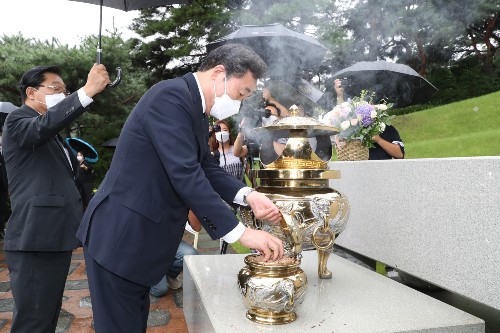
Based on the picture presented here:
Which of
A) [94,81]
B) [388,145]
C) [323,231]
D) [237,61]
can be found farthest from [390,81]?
[94,81]

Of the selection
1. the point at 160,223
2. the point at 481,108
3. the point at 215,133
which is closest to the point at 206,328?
the point at 160,223

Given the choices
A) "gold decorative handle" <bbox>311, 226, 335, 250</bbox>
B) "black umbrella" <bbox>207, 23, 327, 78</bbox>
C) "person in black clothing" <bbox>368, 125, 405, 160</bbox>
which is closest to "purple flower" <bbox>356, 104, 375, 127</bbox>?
"person in black clothing" <bbox>368, 125, 405, 160</bbox>

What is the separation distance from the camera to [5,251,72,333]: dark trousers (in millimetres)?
2316

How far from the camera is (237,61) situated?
181 centimetres

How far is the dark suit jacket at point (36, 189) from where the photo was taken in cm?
234

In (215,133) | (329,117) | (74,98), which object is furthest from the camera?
(215,133)

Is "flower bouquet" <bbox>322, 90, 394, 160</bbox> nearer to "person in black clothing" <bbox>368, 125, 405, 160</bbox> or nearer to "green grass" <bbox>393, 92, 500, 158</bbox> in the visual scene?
"person in black clothing" <bbox>368, 125, 405, 160</bbox>

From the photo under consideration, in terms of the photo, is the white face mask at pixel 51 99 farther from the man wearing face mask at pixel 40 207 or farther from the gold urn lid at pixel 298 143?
the gold urn lid at pixel 298 143

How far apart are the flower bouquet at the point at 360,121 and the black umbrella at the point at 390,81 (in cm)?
75

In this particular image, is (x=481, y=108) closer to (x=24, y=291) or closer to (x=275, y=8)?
(x=275, y=8)

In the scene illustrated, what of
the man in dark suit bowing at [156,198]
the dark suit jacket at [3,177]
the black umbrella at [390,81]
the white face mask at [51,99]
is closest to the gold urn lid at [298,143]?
the man in dark suit bowing at [156,198]

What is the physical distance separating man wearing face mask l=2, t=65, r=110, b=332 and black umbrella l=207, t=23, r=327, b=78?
2.54 metres

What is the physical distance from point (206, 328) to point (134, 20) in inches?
656

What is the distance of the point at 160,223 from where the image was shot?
5.77ft
